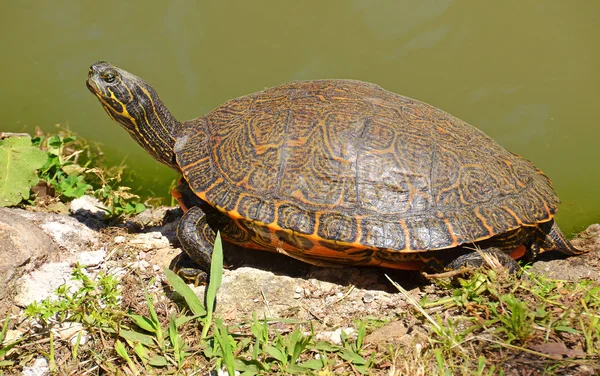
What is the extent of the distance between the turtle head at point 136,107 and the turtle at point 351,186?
0.02 metres

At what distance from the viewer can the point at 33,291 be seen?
3.73 m

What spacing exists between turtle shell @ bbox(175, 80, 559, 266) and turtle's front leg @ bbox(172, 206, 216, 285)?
247 mm

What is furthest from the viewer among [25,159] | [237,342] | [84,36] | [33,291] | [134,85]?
[84,36]

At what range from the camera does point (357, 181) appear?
3.94m

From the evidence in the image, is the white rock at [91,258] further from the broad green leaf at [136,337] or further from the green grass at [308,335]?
the broad green leaf at [136,337]

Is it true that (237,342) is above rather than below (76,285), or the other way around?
below

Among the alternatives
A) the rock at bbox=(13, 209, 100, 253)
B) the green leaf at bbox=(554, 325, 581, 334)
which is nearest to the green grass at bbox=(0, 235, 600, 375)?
the green leaf at bbox=(554, 325, 581, 334)

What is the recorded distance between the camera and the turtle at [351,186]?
3.86m

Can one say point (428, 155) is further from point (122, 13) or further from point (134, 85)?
point (122, 13)

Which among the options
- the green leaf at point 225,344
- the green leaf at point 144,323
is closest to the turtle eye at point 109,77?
the green leaf at point 144,323

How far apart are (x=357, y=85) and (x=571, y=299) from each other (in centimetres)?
238

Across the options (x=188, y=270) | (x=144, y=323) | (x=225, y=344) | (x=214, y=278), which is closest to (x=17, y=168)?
(x=188, y=270)

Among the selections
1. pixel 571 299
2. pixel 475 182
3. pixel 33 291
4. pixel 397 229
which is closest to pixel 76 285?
pixel 33 291

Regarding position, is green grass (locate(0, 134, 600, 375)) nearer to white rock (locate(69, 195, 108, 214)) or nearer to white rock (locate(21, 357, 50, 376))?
white rock (locate(21, 357, 50, 376))
